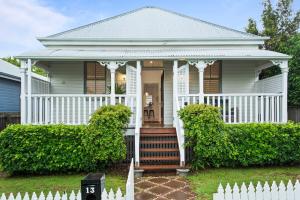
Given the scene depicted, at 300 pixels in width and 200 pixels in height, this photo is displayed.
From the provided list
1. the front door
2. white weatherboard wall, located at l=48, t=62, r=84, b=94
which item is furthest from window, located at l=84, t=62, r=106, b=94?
the front door

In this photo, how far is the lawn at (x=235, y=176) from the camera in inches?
243

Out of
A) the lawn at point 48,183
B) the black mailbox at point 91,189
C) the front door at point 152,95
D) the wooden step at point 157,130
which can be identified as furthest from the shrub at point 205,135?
the front door at point 152,95

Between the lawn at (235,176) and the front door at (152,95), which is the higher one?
the front door at (152,95)

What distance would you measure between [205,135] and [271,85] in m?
4.22

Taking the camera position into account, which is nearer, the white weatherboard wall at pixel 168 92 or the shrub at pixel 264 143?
the shrub at pixel 264 143

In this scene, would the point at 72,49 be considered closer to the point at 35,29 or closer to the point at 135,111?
the point at 135,111

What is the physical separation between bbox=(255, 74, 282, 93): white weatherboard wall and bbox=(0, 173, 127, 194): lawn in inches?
245

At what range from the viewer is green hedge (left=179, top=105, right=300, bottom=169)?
7.29 m

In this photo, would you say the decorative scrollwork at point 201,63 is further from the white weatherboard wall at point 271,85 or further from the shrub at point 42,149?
the shrub at point 42,149

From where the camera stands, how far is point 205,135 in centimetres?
718

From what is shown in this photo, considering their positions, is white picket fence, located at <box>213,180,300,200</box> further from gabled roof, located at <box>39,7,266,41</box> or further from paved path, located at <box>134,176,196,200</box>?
gabled roof, located at <box>39,7,266,41</box>

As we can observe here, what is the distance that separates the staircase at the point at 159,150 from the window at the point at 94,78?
11.5 ft

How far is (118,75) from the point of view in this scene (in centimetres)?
1130

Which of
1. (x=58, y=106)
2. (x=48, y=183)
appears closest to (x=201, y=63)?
(x=58, y=106)
